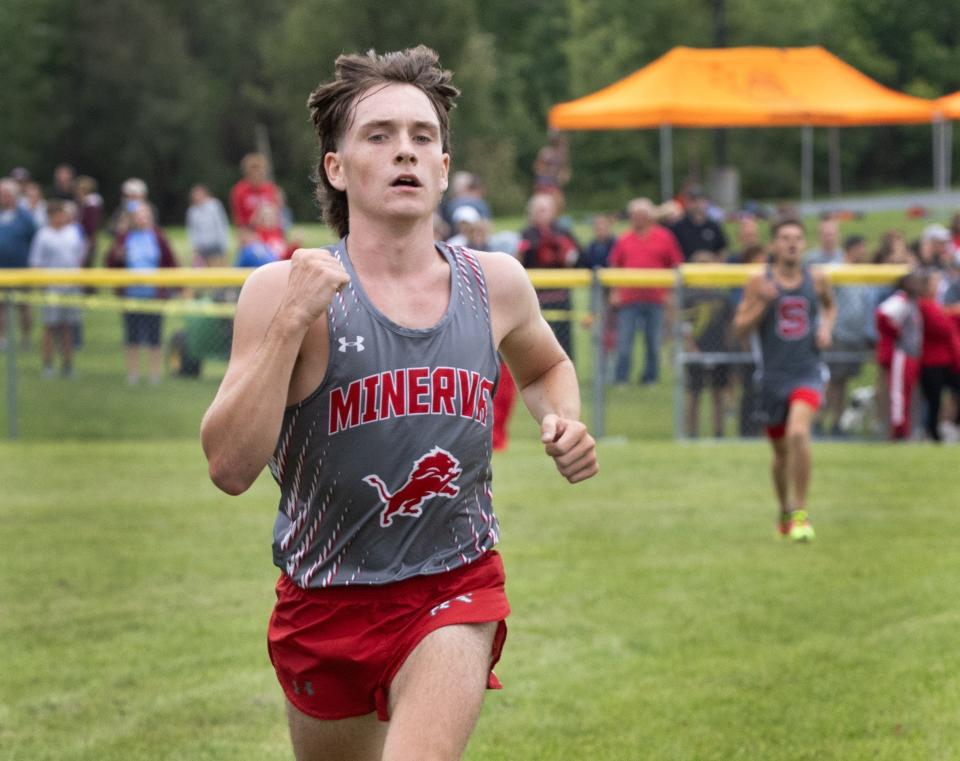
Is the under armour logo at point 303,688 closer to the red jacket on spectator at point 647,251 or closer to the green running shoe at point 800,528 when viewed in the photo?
the green running shoe at point 800,528

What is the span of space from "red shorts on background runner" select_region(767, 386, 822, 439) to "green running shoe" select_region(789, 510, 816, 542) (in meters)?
0.62

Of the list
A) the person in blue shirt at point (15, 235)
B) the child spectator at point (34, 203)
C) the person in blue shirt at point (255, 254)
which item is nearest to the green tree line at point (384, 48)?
the child spectator at point (34, 203)

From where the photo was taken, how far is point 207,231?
22.9m

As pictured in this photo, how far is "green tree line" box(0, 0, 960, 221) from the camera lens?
55.9 m

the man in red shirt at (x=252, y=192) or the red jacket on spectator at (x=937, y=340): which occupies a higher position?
the man in red shirt at (x=252, y=192)

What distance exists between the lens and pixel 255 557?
9969 mm

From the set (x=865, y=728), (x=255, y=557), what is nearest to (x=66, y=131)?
(x=255, y=557)

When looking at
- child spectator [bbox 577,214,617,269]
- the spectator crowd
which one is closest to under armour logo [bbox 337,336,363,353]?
the spectator crowd

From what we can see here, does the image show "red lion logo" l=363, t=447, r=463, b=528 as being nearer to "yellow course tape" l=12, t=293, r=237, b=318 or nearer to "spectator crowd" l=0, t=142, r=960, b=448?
"spectator crowd" l=0, t=142, r=960, b=448

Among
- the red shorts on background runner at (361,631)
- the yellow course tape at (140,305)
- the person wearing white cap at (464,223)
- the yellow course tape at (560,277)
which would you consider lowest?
the yellow course tape at (140,305)

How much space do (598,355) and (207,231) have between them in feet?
30.7

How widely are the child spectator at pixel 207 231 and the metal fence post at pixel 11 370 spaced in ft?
24.9

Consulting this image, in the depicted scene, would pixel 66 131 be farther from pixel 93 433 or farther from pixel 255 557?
pixel 255 557

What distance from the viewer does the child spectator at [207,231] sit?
22.8 metres
